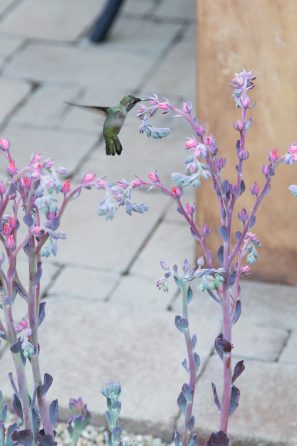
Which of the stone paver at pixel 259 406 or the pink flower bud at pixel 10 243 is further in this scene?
the stone paver at pixel 259 406

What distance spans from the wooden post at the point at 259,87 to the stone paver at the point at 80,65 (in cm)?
180

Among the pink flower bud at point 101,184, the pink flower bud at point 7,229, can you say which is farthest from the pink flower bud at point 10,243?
the pink flower bud at point 101,184

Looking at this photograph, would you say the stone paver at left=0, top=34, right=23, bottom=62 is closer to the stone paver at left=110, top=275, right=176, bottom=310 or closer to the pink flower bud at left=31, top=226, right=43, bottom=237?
the stone paver at left=110, top=275, right=176, bottom=310

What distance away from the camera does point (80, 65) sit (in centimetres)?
602

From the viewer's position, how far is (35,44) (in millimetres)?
6266

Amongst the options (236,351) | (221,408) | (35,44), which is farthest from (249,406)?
(35,44)

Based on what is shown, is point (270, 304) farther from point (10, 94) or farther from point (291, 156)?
point (10, 94)

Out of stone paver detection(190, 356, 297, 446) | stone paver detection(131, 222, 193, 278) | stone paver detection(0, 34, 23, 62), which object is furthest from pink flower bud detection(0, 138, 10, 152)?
stone paver detection(0, 34, 23, 62)

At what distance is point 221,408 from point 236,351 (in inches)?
41.2

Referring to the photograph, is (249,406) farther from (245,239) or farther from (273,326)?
(245,239)

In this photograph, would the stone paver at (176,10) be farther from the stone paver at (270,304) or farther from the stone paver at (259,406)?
the stone paver at (259,406)

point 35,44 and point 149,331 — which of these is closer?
point 149,331

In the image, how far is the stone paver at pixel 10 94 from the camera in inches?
220

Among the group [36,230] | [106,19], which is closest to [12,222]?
[36,230]
